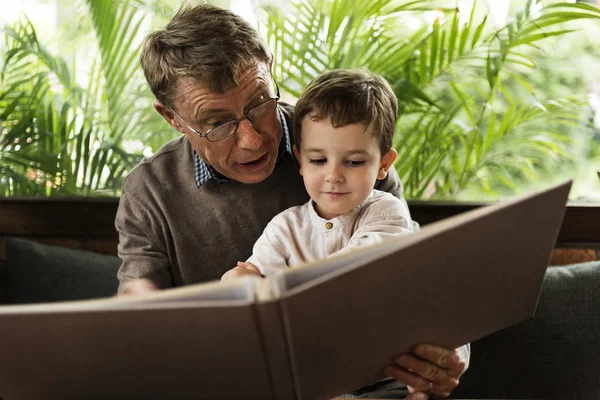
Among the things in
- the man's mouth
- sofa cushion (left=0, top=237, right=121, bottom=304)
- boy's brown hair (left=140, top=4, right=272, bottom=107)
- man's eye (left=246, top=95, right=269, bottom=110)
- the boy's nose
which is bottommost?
sofa cushion (left=0, top=237, right=121, bottom=304)

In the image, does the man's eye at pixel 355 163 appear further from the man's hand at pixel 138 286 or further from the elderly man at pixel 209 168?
the man's hand at pixel 138 286

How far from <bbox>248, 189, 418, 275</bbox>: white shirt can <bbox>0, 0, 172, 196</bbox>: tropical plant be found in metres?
0.95

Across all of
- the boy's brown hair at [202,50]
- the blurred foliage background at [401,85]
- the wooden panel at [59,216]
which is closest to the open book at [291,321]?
the boy's brown hair at [202,50]

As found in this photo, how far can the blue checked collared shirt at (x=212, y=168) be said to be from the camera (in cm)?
192

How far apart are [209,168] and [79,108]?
0.85 m

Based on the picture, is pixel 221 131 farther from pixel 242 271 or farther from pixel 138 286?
pixel 138 286

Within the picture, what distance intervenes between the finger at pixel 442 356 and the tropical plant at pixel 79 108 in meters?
1.45

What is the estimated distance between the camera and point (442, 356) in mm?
1351

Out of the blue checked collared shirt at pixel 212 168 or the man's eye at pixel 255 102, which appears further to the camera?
the blue checked collared shirt at pixel 212 168

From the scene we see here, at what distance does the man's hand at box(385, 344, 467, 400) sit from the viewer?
133 cm

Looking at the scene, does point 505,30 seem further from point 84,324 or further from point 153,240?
point 84,324

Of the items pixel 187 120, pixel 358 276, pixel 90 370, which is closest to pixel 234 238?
pixel 187 120

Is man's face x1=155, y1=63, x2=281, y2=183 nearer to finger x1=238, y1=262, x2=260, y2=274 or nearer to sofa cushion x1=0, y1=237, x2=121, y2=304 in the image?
finger x1=238, y1=262, x2=260, y2=274

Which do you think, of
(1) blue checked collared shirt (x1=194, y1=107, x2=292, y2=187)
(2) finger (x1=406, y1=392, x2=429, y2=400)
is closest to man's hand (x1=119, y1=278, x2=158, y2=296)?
(1) blue checked collared shirt (x1=194, y1=107, x2=292, y2=187)
